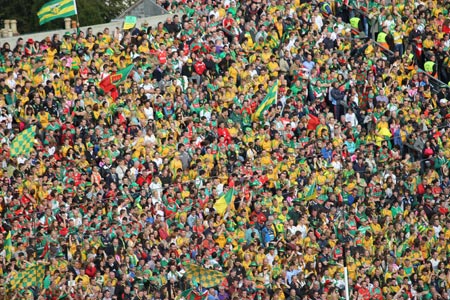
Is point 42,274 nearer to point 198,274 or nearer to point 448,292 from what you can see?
point 198,274

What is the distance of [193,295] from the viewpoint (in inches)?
1377

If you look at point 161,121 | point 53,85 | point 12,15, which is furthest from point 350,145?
point 12,15

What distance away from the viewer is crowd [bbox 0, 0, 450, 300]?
35.7m

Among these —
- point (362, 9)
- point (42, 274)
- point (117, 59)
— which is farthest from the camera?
point (362, 9)

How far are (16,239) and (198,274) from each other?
4076mm

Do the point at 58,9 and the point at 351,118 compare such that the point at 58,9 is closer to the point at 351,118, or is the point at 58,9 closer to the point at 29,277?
the point at 351,118

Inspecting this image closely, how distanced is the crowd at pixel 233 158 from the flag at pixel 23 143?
0.19 metres

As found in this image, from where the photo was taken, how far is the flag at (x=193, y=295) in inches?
1375

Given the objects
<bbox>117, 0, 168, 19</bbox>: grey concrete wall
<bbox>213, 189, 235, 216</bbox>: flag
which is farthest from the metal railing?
<bbox>213, 189, 235, 216</bbox>: flag

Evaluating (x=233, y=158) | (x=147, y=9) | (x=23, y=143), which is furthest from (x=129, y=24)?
(x=23, y=143)

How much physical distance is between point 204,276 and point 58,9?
33.1 feet

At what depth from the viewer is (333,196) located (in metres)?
38.2

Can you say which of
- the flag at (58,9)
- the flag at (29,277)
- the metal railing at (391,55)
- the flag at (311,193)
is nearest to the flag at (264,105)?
the flag at (311,193)

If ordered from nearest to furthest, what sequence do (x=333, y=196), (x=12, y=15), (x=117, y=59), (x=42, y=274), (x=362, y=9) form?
(x=42, y=274) → (x=333, y=196) → (x=117, y=59) → (x=362, y=9) → (x=12, y=15)
